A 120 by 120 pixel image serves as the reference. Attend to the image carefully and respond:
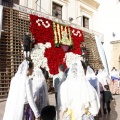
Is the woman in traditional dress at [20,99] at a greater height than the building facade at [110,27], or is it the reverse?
the building facade at [110,27]

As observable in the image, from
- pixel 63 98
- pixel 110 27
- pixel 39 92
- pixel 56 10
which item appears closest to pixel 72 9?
pixel 56 10

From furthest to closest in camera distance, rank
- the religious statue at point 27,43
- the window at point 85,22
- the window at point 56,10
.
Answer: the window at point 85,22 → the window at point 56,10 → the religious statue at point 27,43

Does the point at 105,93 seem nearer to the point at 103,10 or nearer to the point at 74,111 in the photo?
the point at 74,111

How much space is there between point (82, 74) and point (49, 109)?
31.9 inches

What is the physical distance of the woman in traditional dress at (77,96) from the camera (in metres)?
3.19

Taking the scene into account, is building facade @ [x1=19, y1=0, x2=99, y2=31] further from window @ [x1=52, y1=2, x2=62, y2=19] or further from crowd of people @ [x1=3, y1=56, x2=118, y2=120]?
crowd of people @ [x1=3, y1=56, x2=118, y2=120]

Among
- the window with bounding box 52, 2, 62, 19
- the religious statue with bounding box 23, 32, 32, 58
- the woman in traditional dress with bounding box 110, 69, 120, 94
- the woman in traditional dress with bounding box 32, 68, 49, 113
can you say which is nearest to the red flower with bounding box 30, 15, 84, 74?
the religious statue with bounding box 23, 32, 32, 58

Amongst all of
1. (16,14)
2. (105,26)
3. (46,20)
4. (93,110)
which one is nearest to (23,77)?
(93,110)

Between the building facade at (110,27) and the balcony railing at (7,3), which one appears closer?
the balcony railing at (7,3)

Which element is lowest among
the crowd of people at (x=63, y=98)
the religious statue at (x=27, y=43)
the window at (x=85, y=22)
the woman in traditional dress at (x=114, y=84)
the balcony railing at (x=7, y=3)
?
the woman in traditional dress at (x=114, y=84)

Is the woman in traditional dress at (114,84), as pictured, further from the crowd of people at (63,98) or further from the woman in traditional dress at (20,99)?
the woman in traditional dress at (20,99)

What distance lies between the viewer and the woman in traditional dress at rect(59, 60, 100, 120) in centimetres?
319

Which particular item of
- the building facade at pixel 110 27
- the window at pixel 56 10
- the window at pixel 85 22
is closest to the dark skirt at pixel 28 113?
the window at pixel 56 10

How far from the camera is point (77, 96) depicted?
3.25 metres
